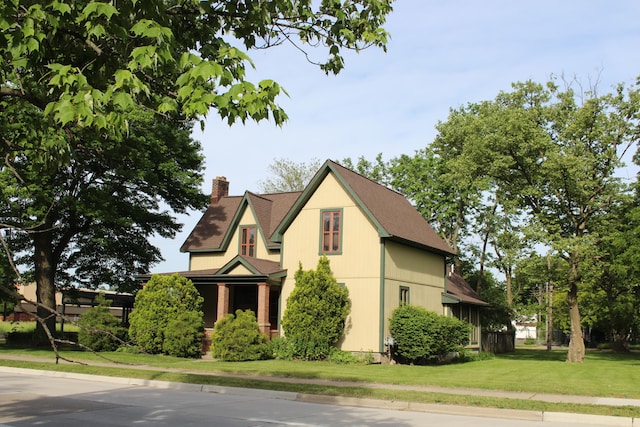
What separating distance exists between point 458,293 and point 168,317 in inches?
682

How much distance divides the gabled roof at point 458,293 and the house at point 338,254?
47 cm

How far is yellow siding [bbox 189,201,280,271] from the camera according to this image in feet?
108

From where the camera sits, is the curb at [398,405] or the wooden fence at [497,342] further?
the wooden fence at [497,342]

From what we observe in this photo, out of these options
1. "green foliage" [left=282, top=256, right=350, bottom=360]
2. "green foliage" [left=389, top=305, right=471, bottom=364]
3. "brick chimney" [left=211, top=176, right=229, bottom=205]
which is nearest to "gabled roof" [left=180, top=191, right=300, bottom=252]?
"brick chimney" [left=211, top=176, right=229, bottom=205]

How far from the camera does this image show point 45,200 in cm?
2898

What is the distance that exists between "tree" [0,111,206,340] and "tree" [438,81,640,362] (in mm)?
17370

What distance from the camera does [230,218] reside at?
36.1m

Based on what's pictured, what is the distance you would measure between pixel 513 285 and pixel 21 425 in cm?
6252

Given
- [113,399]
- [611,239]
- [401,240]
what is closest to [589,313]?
[611,239]

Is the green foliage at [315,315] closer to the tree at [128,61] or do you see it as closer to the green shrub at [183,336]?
the green shrub at [183,336]

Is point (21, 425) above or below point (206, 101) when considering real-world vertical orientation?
below

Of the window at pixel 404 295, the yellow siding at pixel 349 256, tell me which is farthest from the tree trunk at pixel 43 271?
the window at pixel 404 295

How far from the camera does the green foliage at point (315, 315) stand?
88.0 ft

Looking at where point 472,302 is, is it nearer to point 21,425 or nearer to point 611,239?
point 611,239
